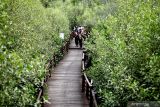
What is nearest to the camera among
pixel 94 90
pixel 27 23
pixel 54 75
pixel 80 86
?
pixel 94 90

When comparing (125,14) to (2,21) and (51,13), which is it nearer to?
(2,21)

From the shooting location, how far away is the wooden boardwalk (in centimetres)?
1502

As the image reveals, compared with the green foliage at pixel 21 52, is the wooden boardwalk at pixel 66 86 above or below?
below

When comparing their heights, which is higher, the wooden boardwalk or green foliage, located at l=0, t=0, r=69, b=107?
green foliage, located at l=0, t=0, r=69, b=107

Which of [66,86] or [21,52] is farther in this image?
[66,86]

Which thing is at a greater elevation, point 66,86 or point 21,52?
point 21,52

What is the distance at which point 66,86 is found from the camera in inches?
732

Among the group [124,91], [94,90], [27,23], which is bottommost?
[94,90]

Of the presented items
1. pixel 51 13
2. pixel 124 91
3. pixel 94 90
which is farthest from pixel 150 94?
pixel 51 13

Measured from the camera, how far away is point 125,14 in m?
15.3

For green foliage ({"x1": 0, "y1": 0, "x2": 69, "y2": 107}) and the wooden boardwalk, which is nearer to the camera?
green foliage ({"x1": 0, "y1": 0, "x2": 69, "y2": 107})

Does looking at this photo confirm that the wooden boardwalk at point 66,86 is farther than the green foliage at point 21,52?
Yes

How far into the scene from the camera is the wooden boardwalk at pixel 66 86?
15.0 m

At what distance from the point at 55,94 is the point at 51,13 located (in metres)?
15.1
